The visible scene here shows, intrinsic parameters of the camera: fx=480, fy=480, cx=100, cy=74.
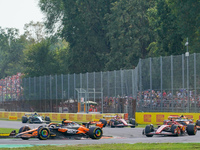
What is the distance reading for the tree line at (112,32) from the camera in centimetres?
5659

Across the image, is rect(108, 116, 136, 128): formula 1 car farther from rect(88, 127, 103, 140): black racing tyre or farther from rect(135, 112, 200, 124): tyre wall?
rect(88, 127, 103, 140): black racing tyre

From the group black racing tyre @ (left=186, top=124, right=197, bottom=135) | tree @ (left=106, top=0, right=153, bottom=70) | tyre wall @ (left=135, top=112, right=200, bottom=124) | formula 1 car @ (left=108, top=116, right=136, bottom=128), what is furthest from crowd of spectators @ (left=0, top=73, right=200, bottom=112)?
tree @ (left=106, top=0, right=153, bottom=70)

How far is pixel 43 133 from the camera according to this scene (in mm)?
21375

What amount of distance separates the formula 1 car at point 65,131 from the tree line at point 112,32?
33784 mm

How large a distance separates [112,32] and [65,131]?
51185mm

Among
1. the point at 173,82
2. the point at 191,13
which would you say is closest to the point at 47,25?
the point at 191,13

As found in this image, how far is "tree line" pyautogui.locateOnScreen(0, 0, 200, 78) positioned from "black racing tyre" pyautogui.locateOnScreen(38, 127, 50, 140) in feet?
116

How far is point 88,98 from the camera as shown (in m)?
48.4

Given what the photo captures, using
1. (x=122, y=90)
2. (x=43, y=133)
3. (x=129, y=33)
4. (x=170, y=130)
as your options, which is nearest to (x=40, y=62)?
(x=129, y=33)

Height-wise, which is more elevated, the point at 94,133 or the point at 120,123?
the point at 94,133

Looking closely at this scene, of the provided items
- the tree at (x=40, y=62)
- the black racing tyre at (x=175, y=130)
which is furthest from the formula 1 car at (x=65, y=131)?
the tree at (x=40, y=62)

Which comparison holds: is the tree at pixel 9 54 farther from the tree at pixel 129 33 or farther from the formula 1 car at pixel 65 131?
the formula 1 car at pixel 65 131

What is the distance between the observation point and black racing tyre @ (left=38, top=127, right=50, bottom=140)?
2120cm

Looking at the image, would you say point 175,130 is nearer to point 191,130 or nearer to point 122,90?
point 191,130
